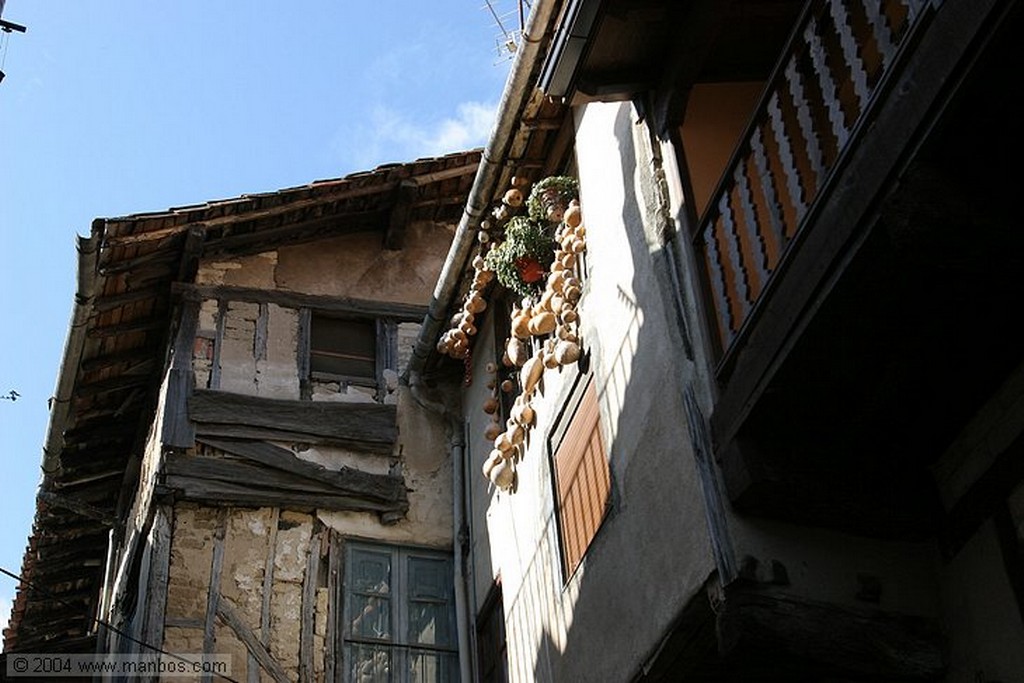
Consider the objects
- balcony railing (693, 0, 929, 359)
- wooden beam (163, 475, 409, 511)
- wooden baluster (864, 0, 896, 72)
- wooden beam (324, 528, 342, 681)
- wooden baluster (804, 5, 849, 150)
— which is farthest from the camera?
wooden beam (163, 475, 409, 511)

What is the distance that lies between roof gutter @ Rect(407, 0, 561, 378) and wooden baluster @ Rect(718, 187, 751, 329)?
2671 millimetres

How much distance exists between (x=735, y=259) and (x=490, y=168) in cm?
388

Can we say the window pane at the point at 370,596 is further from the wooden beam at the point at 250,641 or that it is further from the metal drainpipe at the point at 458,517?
the wooden beam at the point at 250,641

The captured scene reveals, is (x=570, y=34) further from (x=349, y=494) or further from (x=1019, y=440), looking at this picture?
(x=349, y=494)

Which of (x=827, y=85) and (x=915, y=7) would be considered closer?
(x=915, y=7)

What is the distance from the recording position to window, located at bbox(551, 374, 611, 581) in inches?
322

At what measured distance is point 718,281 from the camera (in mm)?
6660

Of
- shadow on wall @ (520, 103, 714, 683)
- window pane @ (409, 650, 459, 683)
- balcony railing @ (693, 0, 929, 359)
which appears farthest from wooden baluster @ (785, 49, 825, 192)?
window pane @ (409, 650, 459, 683)

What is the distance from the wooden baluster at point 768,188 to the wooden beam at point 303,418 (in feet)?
21.9

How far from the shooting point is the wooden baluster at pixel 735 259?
6.30 m

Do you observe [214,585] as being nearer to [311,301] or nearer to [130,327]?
[130,327]

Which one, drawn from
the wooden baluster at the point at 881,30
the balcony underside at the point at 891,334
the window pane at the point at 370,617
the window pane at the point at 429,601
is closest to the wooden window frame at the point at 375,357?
the window pane at the point at 429,601

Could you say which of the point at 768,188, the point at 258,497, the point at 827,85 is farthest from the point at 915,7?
the point at 258,497

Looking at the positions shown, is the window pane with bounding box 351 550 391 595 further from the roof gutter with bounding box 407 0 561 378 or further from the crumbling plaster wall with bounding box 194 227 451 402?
the roof gutter with bounding box 407 0 561 378
